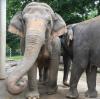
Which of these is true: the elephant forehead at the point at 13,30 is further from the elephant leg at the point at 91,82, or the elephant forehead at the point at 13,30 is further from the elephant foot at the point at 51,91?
the elephant leg at the point at 91,82

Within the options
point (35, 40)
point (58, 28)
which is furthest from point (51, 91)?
point (35, 40)

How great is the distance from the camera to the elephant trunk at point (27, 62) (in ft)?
17.2

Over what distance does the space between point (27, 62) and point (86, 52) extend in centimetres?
112

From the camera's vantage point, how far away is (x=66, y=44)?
6.93m

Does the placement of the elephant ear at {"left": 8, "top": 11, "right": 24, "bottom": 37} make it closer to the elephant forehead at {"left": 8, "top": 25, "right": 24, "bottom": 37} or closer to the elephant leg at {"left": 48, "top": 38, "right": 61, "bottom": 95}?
the elephant forehead at {"left": 8, "top": 25, "right": 24, "bottom": 37}

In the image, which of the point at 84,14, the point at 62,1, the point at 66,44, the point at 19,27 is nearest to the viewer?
the point at 19,27

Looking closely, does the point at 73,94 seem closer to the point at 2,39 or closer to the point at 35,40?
the point at 35,40

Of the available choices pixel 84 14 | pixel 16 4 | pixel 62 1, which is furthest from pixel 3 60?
pixel 16 4

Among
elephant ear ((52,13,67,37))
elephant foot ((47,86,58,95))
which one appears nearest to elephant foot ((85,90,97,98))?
elephant foot ((47,86,58,95))

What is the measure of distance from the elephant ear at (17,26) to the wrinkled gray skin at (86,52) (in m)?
0.86

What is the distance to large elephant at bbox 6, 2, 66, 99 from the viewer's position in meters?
5.38

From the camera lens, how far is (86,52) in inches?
245

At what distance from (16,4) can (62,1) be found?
4147 mm

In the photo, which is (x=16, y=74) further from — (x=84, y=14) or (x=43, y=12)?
(x=84, y=14)
